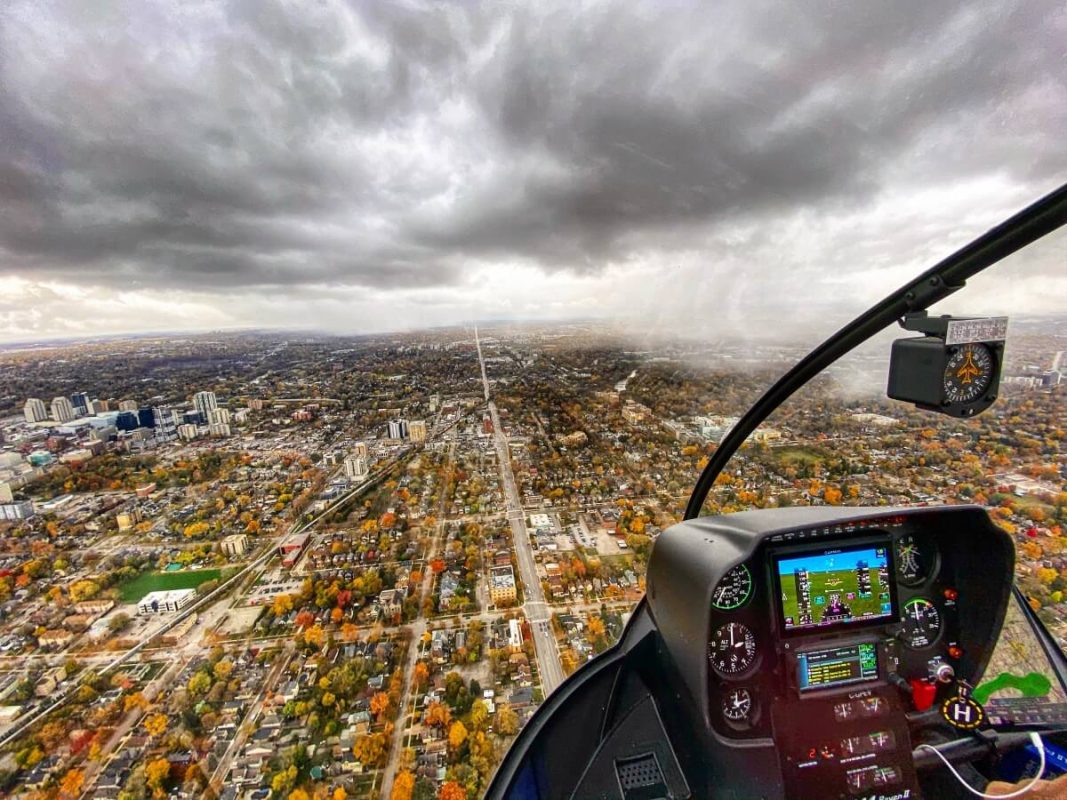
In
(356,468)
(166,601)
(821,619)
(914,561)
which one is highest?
(914,561)

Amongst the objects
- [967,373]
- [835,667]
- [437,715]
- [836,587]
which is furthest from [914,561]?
[437,715]

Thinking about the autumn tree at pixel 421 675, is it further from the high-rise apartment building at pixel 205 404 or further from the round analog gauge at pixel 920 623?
the high-rise apartment building at pixel 205 404

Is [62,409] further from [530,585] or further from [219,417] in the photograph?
[530,585]

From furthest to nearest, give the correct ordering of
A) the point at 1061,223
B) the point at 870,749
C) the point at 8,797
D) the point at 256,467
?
the point at 256,467 → the point at 8,797 → the point at 870,749 → the point at 1061,223

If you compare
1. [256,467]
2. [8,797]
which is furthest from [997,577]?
[256,467]

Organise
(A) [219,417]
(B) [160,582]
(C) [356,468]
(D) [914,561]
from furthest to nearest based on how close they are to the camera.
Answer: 1. (A) [219,417]
2. (C) [356,468]
3. (B) [160,582]
4. (D) [914,561]

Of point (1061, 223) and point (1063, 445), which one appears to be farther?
point (1063, 445)

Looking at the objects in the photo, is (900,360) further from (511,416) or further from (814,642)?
(511,416)

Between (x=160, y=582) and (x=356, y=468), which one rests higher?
(x=356, y=468)
